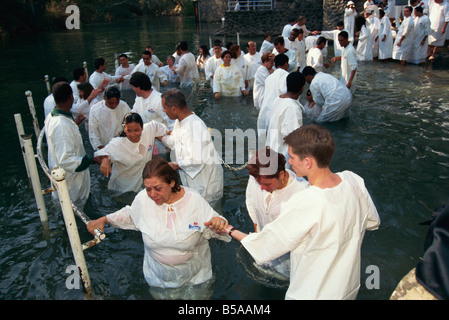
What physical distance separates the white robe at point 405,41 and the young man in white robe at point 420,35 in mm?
140

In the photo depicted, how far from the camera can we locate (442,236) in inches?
84.5

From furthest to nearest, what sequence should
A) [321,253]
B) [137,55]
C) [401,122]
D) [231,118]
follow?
[137,55], [231,118], [401,122], [321,253]

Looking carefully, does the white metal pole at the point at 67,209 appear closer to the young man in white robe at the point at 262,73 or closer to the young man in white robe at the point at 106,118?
the young man in white robe at the point at 106,118

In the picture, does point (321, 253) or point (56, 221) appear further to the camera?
point (56, 221)

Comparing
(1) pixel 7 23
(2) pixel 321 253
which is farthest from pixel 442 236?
(1) pixel 7 23

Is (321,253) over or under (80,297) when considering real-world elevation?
over

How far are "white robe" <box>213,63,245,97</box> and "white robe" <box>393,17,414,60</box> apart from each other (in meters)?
6.78

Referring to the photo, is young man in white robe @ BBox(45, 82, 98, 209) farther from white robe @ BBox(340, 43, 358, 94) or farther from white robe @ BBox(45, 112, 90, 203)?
white robe @ BBox(340, 43, 358, 94)

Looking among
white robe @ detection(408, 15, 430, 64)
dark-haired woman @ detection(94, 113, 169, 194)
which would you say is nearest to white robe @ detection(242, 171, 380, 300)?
dark-haired woman @ detection(94, 113, 169, 194)

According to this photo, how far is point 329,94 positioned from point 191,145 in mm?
4573

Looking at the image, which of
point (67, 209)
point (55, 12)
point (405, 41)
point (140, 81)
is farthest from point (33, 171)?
point (55, 12)

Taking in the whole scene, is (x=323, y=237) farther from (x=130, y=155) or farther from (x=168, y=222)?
(x=130, y=155)

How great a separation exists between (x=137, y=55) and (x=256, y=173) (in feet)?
59.4

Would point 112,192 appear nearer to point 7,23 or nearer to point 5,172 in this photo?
point 5,172
